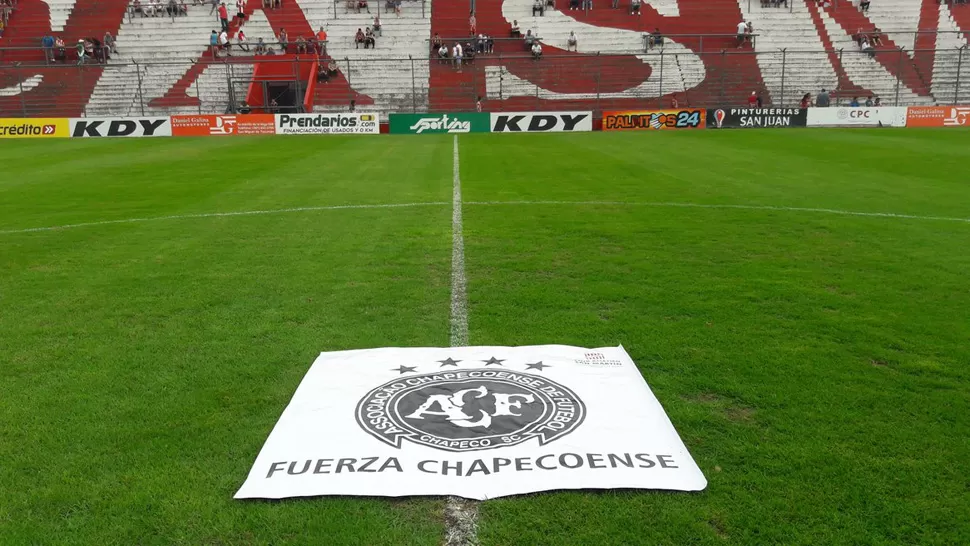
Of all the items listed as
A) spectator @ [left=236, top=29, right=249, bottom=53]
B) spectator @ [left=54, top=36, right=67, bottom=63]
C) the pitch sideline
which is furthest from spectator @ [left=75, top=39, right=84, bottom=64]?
the pitch sideline

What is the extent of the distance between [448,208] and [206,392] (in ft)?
24.4

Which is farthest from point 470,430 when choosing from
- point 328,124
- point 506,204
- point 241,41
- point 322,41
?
point 241,41

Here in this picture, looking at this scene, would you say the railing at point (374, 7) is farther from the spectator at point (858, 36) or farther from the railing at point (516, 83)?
the spectator at point (858, 36)

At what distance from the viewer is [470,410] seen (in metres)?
4.36

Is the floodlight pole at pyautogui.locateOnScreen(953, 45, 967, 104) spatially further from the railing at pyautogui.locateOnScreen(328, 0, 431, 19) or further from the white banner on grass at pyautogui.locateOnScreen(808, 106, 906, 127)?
the railing at pyautogui.locateOnScreen(328, 0, 431, 19)

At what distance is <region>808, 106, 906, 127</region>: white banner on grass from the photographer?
33812mm

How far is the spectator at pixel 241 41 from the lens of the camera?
140 ft

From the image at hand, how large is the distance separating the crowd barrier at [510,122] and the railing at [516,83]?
4.86 metres

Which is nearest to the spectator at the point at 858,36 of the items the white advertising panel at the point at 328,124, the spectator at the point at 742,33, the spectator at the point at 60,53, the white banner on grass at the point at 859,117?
the spectator at the point at 742,33

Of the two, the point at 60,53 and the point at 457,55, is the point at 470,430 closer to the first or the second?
the point at 457,55

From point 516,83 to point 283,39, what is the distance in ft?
46.1

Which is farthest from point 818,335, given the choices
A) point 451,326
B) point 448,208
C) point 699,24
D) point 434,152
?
point 699,24

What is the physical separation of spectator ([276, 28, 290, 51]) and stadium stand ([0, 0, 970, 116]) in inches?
17.5

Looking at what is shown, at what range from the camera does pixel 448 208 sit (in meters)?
11.9
